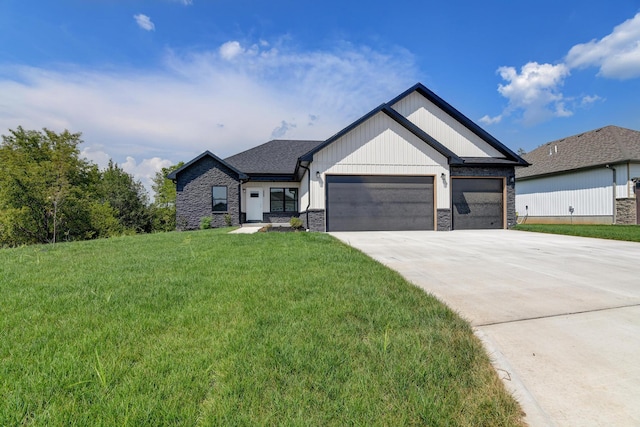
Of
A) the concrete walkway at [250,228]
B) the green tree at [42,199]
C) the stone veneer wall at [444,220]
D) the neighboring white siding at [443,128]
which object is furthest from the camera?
the green tree at [42,199]

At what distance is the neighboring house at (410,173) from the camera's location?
40.9ft

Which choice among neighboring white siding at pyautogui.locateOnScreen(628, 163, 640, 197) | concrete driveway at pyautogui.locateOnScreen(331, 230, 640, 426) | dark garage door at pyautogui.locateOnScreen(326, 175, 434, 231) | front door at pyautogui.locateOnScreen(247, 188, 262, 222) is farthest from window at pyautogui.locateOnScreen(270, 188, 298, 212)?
neighboring white siding at pyautogui.locateOnScreen(628, 163, 640, 197)

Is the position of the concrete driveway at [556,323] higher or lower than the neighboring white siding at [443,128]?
lower

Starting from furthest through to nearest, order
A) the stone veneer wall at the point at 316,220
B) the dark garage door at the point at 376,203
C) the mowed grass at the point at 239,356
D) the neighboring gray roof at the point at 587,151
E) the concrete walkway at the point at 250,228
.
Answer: the neighboring gray roof at the point at 587,151, the dark garage door at the point at 376,203, the stone veneer wall at the point at 316,220, the concrete walkway at the point at 250,228, the mowed grass at the point at 239,356

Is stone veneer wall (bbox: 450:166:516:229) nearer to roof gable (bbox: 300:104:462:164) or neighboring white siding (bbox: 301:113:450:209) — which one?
roof gable (bbox: 300:104:462:164)

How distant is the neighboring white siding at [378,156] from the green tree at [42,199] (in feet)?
43.9

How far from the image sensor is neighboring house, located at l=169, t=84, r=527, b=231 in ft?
40.9

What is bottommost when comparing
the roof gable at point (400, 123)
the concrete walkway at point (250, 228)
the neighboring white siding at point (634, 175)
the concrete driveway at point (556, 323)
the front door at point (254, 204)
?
the concrete driveway at point (556, 323)

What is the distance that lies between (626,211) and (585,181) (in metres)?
2.87

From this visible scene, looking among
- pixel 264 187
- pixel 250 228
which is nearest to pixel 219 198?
pixel 264 187

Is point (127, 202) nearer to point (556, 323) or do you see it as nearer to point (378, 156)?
point (378, 156)

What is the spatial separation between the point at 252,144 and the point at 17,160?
13916 mm

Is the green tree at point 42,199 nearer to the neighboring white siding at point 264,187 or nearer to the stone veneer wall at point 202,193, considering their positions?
the stone veneer wall at point 202,193

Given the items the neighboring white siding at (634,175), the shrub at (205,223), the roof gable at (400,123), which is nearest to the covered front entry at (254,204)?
the shrub at (205,223)
